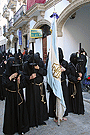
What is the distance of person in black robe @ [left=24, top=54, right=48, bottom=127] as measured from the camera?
12.9 feet

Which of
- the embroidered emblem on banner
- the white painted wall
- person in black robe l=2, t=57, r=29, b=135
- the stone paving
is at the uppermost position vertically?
the white painted wall

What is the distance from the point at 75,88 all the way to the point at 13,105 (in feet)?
6.85

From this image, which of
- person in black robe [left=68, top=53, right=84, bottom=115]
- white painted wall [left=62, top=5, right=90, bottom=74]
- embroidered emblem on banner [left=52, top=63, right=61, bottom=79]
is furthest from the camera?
white painted wall [left=62, top=5, right=90, bottom=74]

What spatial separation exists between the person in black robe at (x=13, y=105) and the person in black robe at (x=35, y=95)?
0.99ft

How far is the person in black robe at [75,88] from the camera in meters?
4.68

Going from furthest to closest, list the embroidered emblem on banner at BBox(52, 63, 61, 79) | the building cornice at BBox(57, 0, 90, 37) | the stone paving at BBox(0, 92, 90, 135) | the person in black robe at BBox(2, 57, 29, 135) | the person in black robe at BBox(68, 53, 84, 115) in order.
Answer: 1. the building cornice at BBox(57, 0, 90, 37)
2. the person in black robe at BBox(68, 53, 84, 115)
3. the embroidered emblem on banner at BBox(52, 63, 61, 79)
4. the stone paving at BBox(0, 92, 90, 135)
5. the person in black robe at BBox(2, 57, 29, 135)

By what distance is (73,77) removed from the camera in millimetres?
4656

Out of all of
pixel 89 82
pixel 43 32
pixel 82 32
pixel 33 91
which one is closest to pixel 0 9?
pixel 43 32

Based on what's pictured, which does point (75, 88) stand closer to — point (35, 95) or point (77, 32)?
point (35, 95)

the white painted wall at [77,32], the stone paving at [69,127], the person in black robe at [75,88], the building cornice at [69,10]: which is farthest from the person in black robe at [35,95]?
the white painted wall at [77,32]

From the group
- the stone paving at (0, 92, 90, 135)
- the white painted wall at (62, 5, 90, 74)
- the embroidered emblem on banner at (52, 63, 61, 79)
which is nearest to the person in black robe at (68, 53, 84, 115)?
the stone paving at (0, 92, 90, 135)

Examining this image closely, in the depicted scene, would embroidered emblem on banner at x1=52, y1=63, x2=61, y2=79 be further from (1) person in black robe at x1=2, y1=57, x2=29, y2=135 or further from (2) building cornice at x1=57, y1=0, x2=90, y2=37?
(2) building cornice at x1=57, y1=0, x2=90, y2=37

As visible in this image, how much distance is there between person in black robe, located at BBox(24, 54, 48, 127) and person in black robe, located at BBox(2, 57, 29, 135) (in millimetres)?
300

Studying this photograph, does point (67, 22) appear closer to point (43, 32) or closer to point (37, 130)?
point (43, 32)
